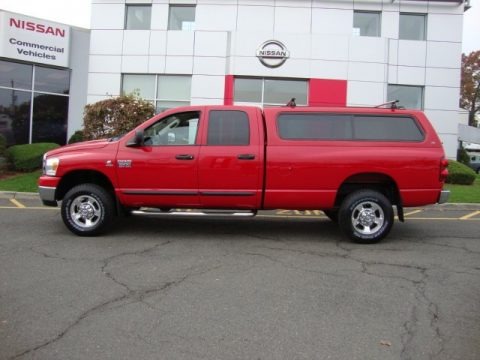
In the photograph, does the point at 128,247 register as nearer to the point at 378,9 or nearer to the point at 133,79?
the point at 133,79

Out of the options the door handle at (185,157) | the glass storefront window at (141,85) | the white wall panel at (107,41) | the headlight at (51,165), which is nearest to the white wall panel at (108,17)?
the white wall panel at (107,41)

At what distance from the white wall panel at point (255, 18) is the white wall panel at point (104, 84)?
5170mm

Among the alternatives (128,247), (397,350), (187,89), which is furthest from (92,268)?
(187,89)

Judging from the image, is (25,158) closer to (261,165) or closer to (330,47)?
(261,165)

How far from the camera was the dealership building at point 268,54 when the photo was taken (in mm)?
18906

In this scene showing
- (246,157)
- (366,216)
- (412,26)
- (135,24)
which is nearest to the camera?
(246,157)

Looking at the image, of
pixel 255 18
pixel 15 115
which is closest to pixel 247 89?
pixel 255 18

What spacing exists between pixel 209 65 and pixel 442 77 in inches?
353

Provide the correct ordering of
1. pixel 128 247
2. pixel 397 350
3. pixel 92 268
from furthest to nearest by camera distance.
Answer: pixel 128 247
pixel 92 268
pixel 397 350

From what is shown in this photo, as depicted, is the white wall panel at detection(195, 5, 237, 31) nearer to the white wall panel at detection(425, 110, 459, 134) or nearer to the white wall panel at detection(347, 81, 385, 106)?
the white wall panel at detection(347, 81, 385, 106)

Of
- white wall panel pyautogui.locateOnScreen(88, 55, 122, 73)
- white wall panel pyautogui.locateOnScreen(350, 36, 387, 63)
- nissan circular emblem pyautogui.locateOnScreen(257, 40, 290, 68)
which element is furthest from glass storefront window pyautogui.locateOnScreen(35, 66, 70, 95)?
white wall panel pyautogui.locateOnScreen(350, 36, 387, 63)

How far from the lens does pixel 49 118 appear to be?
63.9 ft

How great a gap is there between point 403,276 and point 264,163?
247 centimetres

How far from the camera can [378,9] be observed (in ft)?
63.3
